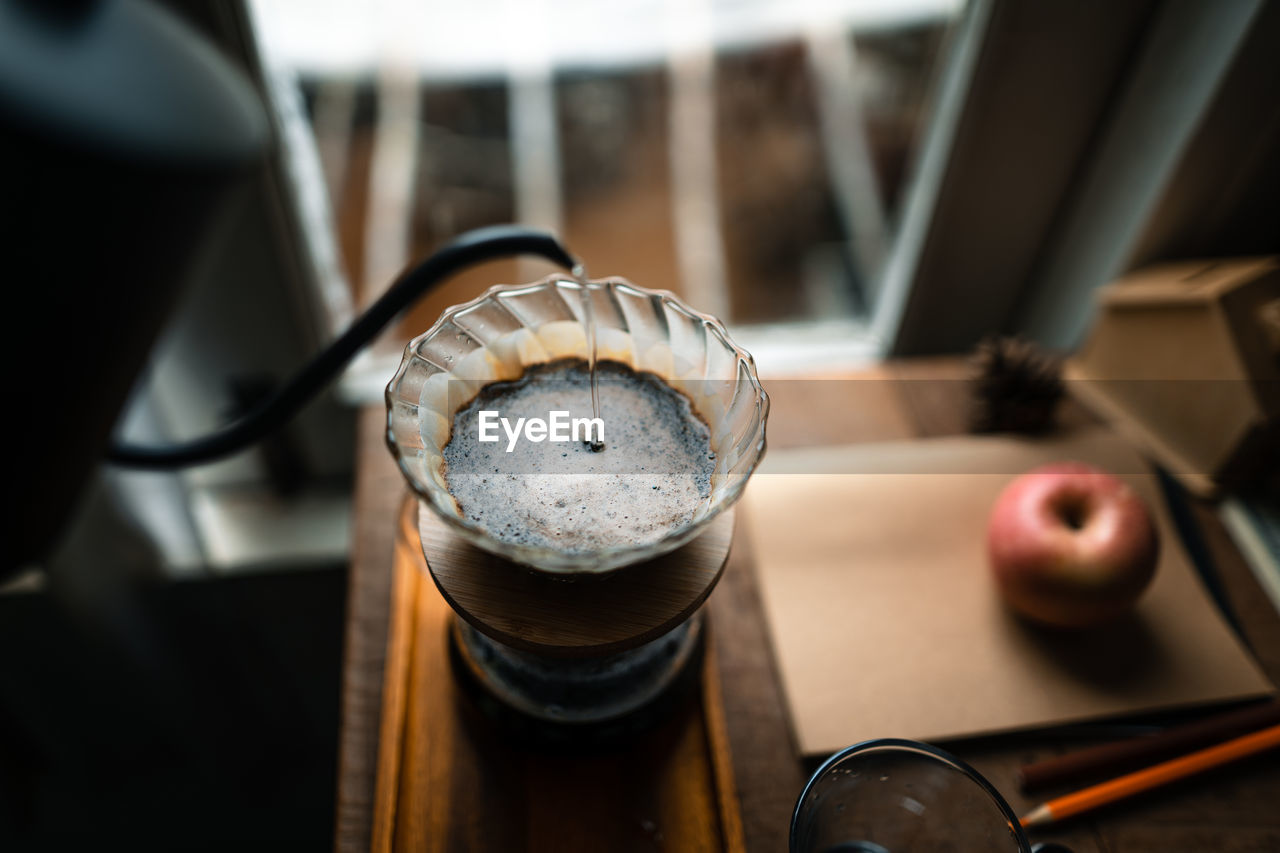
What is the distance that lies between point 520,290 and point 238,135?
171 mm

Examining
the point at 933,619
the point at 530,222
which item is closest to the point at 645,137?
the point at 530,222

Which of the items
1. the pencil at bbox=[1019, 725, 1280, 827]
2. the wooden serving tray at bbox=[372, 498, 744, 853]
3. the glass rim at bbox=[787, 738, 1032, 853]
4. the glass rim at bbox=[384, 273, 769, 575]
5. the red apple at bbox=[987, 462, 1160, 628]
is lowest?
the wooden serving tray at bbox=[372, 498, 744, 853]

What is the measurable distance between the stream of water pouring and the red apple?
12.5 inches

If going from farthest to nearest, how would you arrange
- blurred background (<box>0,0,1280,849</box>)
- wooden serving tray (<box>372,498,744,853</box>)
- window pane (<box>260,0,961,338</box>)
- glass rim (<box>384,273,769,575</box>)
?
window pane (<box>260,0,961,338</box>) → blurred background (<box>0,0,1280,849</box>) → wooden serving tray (<box>372,498,744,853</box>) → glass rim (<box>384,273,769,575</box>)

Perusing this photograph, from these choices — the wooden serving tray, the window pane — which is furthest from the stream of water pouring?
the window pane

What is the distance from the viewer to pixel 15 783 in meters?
0.87

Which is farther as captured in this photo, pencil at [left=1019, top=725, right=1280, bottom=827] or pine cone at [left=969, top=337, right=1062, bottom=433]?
pine cone at [left=969, top=337, right=1062, bottom=433]

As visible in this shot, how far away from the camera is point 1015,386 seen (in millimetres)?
667

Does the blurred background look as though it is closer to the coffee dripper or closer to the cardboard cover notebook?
the cardboard cover notebook

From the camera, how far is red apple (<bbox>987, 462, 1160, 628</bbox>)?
20.6 inches

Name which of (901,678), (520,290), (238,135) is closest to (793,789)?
(901,678)

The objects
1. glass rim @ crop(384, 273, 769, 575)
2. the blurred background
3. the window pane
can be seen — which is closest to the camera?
glass rim @ crop(384, 273, 769, 575)

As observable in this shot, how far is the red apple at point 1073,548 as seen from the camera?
52 cm

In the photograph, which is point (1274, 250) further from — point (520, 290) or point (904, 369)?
point (520, 290)
